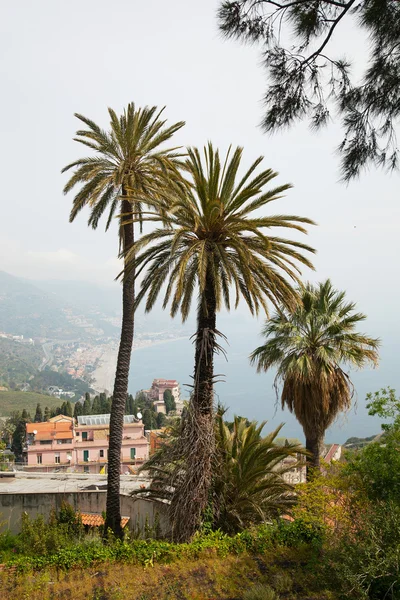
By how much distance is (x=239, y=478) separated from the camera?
11.3m

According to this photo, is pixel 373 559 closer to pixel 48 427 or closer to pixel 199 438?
pixel 199 438

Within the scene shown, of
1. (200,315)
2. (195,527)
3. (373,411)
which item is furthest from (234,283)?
(195,527)

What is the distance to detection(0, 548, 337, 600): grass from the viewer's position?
7.25m

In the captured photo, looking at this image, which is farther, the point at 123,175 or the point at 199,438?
the point at 123,175

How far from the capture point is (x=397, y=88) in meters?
5.38

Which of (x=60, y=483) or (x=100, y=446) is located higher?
(x=60, y=483)

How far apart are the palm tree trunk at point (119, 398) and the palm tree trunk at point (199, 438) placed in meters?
2.52

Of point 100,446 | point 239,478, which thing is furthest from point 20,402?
point 239,478

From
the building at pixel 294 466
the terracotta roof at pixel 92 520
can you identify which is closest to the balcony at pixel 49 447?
the building at pixel 294 466

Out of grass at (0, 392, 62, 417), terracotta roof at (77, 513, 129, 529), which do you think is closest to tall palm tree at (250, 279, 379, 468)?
terracotta roof at (77, 513, 129, 529)

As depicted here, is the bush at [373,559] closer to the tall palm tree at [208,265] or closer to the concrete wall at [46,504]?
the tall palm tree at [208,265]

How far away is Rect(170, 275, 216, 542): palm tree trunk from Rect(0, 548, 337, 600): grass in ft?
4.34

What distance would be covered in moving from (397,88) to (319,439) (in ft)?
32.1

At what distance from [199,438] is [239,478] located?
1794mm
